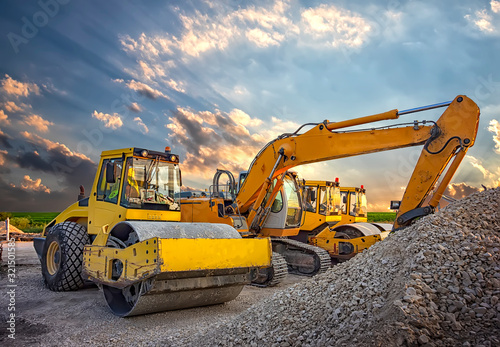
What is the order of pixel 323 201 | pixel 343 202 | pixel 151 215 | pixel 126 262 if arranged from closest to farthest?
pixel 126 262
pixel 151 215
pixel 323 201
pixel 343 202

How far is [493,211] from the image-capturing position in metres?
5.55

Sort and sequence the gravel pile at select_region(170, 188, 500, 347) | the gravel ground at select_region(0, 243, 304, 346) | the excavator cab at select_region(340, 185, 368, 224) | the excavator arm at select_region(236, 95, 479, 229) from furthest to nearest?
the excavator cab at select_region(340, 185, 368, 224) → the excavator arm at select_region(236, 95, 479, 229) → the gravel ground at select_region(0, 243, 304, 346) → the gravel pile at select_region(170, 188, 500, 347)

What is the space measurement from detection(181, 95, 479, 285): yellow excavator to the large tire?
8.98 feet

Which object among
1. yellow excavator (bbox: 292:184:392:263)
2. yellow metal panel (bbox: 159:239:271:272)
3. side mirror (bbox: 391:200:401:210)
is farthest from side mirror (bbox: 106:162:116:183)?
yellow excavator (bbox: 292:184:392:263)

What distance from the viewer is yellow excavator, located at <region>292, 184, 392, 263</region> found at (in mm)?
11156

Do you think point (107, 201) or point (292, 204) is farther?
point (292, 204)

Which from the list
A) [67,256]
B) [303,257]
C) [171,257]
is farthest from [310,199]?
[171,257]

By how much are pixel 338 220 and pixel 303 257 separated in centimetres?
319

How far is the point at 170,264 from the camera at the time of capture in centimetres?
549

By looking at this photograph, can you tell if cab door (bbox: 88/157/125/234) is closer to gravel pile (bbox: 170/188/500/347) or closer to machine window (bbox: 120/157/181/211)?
machine window (bbox: 120/157/181/211)

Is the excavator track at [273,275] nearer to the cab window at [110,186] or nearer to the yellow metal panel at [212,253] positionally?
the yellow metal panel at [212,253]

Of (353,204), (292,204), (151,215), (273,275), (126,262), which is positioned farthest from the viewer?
(353,204)

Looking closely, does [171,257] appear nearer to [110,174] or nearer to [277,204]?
[110,174]

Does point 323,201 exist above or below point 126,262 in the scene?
above
